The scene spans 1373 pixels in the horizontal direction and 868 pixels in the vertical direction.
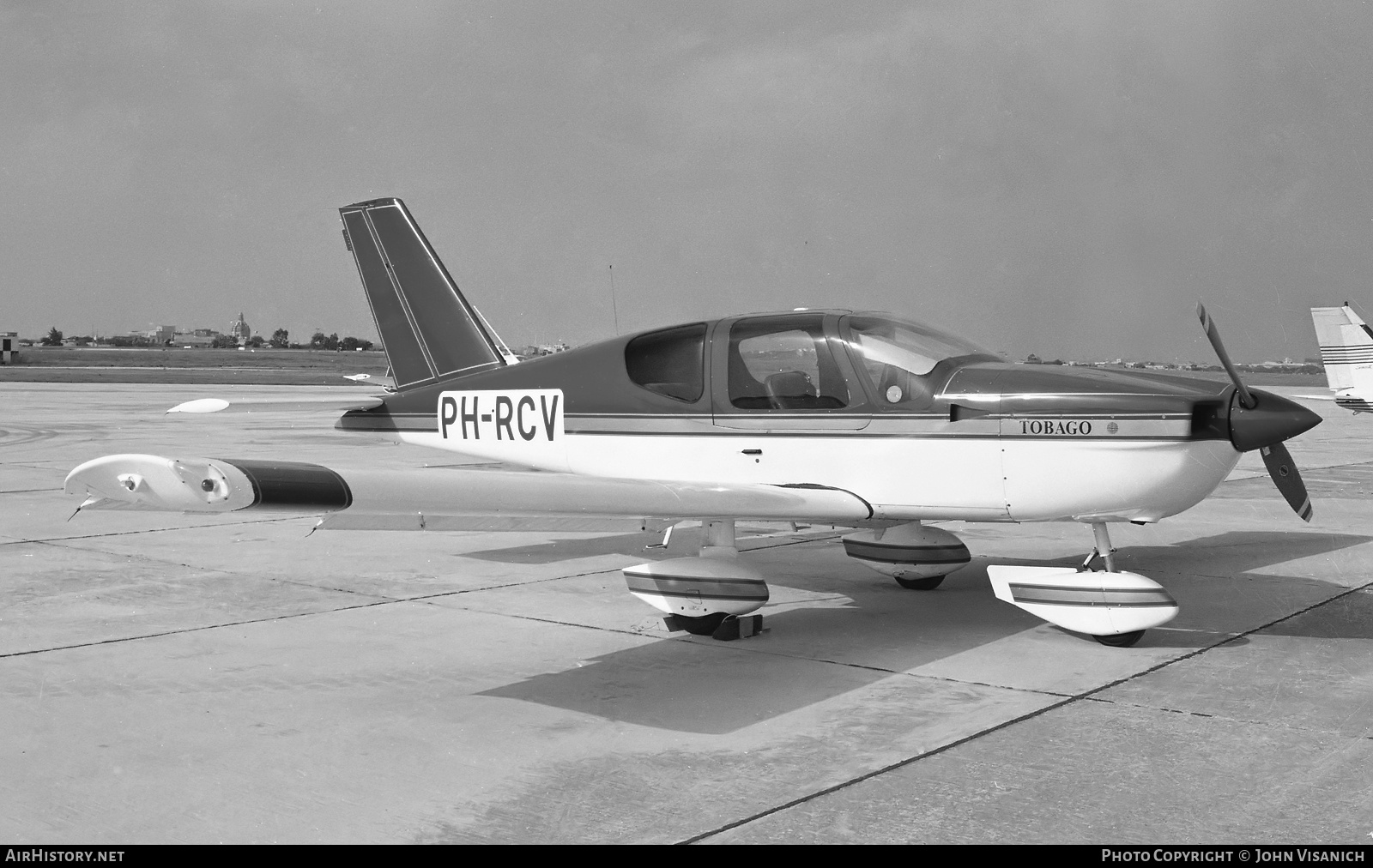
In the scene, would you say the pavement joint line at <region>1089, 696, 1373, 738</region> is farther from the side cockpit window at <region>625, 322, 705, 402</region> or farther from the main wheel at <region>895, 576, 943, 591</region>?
the side cockpit window at <region>625, 322, 705, 402</region>

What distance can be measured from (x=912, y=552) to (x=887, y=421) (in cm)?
154

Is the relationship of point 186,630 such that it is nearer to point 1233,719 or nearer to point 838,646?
point 838,646

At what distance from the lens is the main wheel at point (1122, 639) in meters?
6.21

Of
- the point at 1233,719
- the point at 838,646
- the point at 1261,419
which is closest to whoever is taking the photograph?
the point at 1233,719

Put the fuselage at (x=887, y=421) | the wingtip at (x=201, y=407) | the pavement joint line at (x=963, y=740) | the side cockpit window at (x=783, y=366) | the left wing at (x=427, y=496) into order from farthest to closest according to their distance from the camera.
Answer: the wingtip at (x=201, y=407), the side cockpit window at (x=783, y=366), the fuselage at (x=887, y=421), the left wing at (x=427, y=496), the pavement joint line at (x=963, y=740)

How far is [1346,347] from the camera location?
2266 cm

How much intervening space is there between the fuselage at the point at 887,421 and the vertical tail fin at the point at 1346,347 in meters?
18.9

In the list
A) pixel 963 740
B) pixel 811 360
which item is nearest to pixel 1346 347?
pixel 811 360

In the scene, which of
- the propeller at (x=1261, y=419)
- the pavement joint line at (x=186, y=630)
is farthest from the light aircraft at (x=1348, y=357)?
the pavement joint line at (x=186, y=630)

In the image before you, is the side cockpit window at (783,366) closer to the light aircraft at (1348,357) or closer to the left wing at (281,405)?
the left wing at (281,405)

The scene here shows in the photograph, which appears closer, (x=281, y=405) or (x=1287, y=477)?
(x=1287, y=477)

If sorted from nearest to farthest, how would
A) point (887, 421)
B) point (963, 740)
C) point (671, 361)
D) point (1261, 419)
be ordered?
point (963, 740) < point (1261, 419) < point (887, 421) < point (671, 361)

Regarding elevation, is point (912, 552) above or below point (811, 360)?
below

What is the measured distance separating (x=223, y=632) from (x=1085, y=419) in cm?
474
